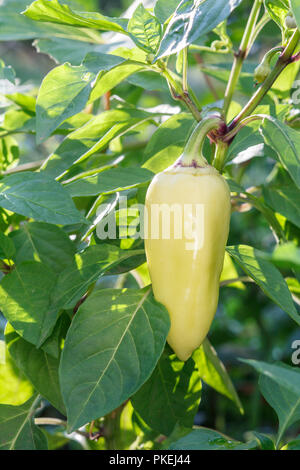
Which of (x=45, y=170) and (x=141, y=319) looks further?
(x=45, y=170)

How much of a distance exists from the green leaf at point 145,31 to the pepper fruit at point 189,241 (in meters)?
0.08

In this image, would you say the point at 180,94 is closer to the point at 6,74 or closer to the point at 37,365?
the point at 6,74

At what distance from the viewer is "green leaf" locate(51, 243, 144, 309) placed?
48cm

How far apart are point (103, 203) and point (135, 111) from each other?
0.40 feet

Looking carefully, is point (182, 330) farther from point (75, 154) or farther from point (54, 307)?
point (75, 154)

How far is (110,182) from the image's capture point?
52 cm

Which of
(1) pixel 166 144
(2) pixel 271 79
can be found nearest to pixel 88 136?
(1) pixel 166 144

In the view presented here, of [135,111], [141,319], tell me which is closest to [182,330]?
[141,319]

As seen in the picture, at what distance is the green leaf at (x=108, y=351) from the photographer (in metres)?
0.44

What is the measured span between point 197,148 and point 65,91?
119mm

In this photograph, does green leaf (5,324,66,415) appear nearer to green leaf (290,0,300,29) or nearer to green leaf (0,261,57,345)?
green leaf (0,261,57,345)

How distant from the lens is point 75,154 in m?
0.61

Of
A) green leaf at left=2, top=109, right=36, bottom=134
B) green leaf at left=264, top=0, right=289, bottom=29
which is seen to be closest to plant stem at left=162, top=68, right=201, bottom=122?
green leaf at left=264, top=0, right=289, bottom=29

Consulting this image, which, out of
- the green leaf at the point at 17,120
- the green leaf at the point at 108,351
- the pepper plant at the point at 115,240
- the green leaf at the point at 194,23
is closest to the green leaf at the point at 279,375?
the pepper plant at the point at 115,240
